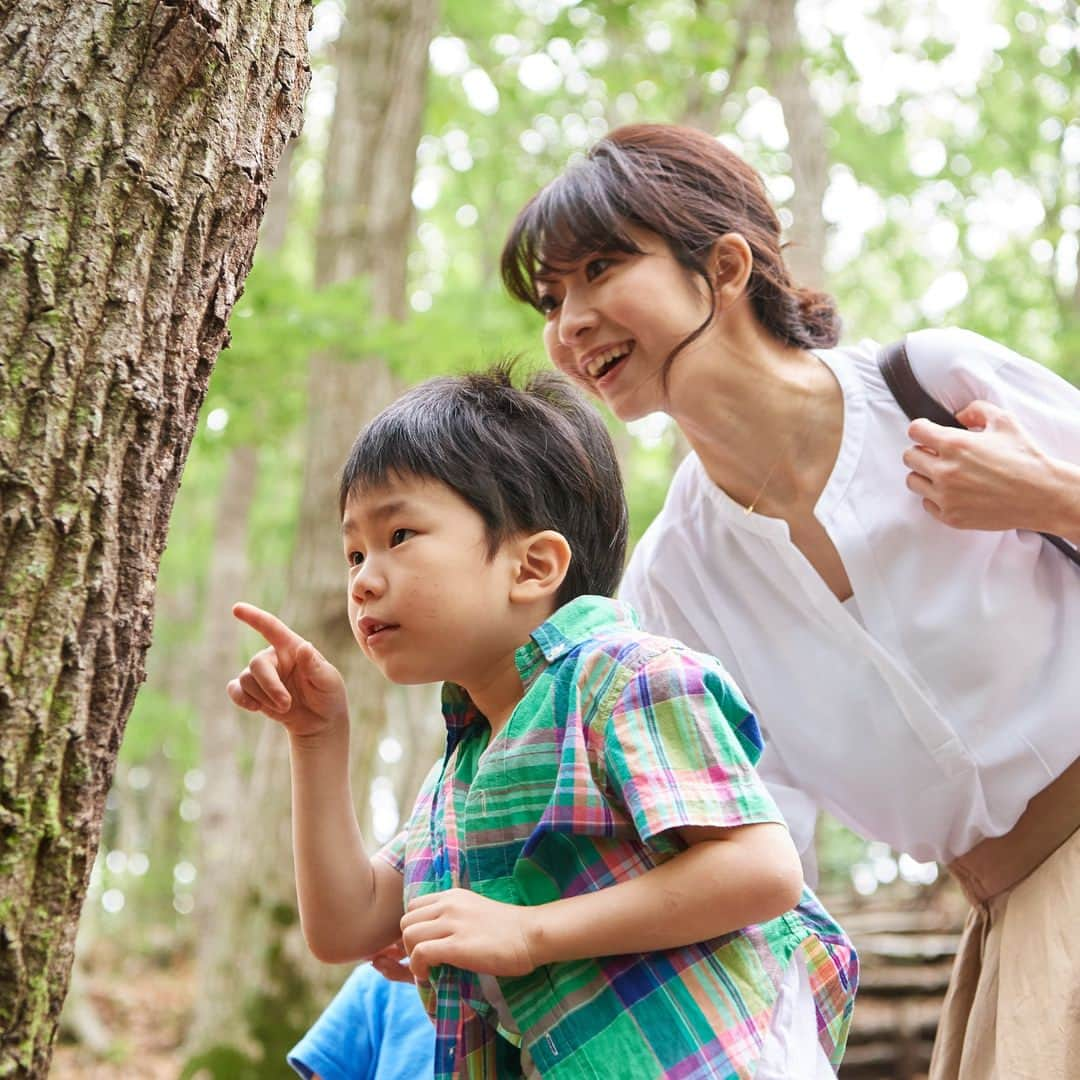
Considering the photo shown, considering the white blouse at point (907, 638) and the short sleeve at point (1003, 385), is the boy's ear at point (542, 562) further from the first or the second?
the short sleeve at point (1003, 385)

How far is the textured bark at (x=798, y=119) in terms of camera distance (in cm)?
789

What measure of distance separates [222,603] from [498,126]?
6403 mm

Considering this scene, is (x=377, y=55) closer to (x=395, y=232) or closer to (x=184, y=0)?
(x=395, y=232)

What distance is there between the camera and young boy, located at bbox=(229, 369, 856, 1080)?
146 centimetres

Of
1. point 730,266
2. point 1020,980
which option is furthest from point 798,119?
point 1020,980

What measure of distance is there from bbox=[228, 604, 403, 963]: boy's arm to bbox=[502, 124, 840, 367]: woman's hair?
92 cm

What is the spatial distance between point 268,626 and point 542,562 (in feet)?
1.22

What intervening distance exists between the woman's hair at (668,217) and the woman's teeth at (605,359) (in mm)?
82

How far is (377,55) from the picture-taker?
6.96 meters

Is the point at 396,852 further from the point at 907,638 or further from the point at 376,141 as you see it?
the point at 376,141

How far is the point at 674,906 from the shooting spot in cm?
145

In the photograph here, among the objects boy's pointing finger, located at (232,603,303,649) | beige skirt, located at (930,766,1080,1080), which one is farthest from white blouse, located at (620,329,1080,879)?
boy's pointing finger, located at (232,603,303,649)

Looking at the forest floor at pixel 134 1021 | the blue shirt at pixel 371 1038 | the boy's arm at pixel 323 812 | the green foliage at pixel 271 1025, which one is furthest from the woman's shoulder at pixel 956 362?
the forest floor at pixel 134 1021

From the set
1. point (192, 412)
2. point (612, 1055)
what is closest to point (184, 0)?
point (192, 412)
